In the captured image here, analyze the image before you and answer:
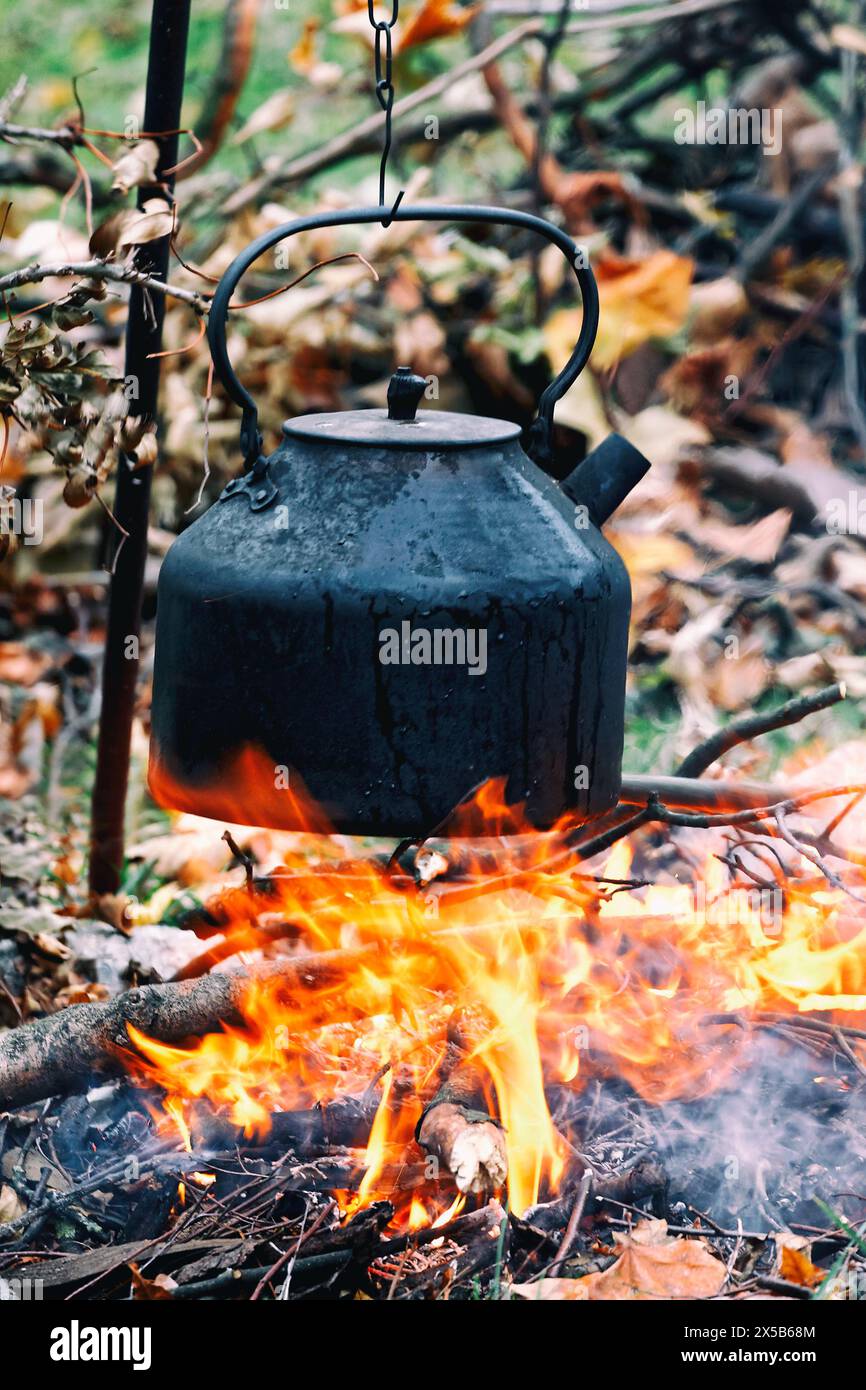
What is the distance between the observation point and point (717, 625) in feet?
16.8

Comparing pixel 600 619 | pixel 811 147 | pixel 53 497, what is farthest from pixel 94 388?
pixel 811 147

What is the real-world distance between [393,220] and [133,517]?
1.05m

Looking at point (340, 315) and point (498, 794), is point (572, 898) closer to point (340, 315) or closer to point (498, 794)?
point (498, 794)

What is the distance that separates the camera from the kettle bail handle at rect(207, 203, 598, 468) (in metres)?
2.16

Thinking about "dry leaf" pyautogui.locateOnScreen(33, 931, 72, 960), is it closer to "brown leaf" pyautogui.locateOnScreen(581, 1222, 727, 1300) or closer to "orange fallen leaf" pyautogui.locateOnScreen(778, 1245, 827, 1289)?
"brown leaf" pyautogui.locateOnScreen(581, 1222, 727, 1300)

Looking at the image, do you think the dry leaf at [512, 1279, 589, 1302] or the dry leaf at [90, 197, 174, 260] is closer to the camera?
the dry leaf at [512, 1279, 589, 1302]

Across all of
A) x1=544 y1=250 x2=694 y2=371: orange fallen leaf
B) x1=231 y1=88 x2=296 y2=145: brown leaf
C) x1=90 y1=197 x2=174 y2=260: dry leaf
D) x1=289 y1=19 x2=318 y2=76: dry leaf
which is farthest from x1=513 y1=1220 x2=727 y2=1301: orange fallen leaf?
x1=289 y1=19 x2=318 y2=76: dry leaf

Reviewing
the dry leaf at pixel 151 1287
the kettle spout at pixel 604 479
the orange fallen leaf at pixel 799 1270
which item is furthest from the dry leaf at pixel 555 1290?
the kettle spout at pixel 604 479

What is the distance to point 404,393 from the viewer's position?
226 cm

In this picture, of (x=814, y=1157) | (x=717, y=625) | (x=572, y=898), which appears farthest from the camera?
(x=717, y=625)

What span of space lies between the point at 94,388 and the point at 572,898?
125cm

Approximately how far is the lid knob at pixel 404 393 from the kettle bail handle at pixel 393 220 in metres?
0.20

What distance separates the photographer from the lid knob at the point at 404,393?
7.41 ft

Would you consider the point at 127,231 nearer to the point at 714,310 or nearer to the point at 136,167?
the point at 136,167
